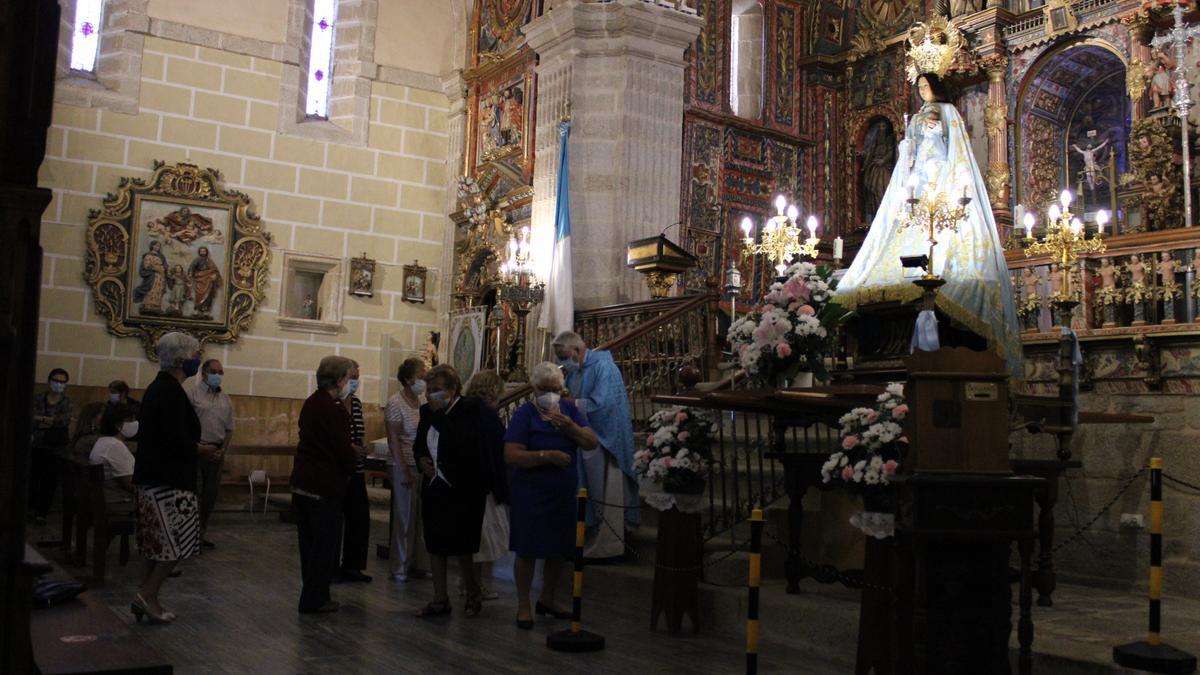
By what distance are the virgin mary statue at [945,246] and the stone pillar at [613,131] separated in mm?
4221

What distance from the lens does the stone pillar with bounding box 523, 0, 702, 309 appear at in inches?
503

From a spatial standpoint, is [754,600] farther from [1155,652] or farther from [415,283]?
[415,283]

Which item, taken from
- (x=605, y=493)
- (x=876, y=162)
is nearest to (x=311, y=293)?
(x=876, y=162)

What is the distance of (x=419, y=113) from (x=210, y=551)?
9017mm

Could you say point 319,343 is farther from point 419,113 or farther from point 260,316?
point 419,113

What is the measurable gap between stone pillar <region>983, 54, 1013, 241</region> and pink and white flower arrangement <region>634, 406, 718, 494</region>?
8.45 metres

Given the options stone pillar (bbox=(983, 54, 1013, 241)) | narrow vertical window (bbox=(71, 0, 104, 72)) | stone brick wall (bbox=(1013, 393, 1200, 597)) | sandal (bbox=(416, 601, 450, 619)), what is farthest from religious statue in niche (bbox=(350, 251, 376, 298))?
stone brick wall (bbox=(1013, 393, 1200, 597))

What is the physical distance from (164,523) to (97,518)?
6.05 feet

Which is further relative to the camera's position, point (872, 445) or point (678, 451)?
point (678, 451)

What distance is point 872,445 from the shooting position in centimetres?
472

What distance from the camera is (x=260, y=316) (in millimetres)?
15023

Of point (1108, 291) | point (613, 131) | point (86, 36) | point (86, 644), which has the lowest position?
point (86, 644)

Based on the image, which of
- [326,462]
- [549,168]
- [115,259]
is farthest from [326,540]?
[115,259]

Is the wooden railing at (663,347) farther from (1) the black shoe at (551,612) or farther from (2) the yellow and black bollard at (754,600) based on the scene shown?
(2) the yellow and black bollard at (754,600)
